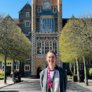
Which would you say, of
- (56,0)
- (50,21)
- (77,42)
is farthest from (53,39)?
(77,42)

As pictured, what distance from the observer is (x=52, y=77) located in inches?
274

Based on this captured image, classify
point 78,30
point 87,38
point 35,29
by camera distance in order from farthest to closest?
point 35,29, point 78,30, point 87,38

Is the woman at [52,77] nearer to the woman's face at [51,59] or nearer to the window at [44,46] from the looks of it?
the woman's face at [51,59]

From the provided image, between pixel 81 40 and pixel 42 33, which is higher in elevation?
pixel 42 33

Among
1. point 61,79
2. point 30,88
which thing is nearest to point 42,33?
point 30,88

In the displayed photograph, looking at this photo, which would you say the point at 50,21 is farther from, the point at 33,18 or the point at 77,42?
the point at 77,42

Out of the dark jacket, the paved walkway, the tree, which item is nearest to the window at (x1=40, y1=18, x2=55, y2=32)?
the tree

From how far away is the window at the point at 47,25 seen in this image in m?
74.4

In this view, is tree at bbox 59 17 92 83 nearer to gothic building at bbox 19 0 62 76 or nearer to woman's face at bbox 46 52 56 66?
gothic building at bbox 19 0 62 76

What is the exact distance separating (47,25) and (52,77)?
67.6 m

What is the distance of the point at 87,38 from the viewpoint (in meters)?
38.6

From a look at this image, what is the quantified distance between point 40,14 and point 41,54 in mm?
9229

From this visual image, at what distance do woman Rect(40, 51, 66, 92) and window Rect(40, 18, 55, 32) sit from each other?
6744 centimetres

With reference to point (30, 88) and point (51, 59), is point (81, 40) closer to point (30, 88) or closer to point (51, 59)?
point (30, 88)
